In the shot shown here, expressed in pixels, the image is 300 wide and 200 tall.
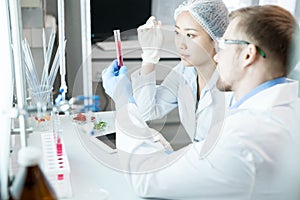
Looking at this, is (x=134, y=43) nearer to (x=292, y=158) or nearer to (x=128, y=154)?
(x=128, y=154)

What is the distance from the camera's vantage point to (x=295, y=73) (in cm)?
105

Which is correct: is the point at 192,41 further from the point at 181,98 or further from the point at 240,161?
the point at 240,161

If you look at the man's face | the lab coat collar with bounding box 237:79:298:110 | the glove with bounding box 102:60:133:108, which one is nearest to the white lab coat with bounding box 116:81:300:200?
the lab coat collar with bounding box 237:79:298:110

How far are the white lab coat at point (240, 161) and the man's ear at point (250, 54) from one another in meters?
0.10

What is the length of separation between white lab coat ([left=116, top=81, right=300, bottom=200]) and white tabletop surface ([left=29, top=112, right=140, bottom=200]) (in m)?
0.08

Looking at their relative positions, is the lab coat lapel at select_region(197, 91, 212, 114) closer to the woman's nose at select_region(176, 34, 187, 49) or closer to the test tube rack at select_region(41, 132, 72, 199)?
the woman's nose at select_region(176, 34, 187, 49)

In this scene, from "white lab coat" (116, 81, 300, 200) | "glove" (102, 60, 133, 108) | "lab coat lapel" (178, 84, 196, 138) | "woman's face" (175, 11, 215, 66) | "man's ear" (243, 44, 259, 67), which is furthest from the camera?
"lab coat lapel" (178, 84, 196, 138)

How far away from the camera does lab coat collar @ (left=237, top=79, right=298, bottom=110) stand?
37.8 inches

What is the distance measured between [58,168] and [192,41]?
2.66ft

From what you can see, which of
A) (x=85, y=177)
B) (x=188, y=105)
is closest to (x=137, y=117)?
(x=85, y=177)

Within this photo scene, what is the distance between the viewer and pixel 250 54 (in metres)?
1.00

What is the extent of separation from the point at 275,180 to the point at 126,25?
5.89 ft

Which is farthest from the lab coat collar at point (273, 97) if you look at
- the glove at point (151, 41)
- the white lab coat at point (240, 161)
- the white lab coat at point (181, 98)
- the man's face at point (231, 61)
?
the glove at point (151, 41)

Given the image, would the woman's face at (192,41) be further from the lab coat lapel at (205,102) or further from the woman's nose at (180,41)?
the lab coat lapel at (205,102)
